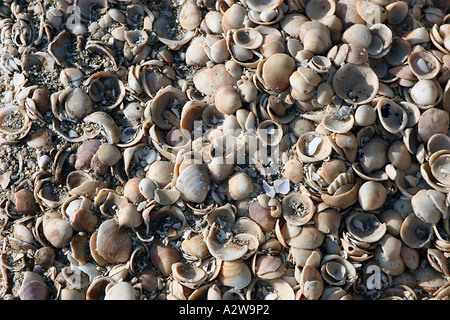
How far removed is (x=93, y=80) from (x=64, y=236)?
4.13 feet

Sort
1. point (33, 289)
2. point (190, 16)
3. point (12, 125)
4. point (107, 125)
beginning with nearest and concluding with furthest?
point (33, 289) < point (107, 125) < point (12, 125) < point (190, 16)

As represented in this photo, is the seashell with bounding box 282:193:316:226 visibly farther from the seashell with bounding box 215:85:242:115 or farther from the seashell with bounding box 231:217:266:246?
the seashell with bounding box 215:85:242:115

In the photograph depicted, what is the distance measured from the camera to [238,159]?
3.22 metres

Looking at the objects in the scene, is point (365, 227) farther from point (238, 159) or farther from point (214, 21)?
point (214, 21)

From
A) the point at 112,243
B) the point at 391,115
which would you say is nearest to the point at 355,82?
the point at 391,115

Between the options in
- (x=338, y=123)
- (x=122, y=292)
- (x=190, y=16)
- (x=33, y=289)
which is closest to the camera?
(x=122, y=292)

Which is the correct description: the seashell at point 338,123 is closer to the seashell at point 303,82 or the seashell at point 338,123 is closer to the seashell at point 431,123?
the seashell at point 303,82

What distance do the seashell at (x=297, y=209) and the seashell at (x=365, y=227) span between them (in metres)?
0.28

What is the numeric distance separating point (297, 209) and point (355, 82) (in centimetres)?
104

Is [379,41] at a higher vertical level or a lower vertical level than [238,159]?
higher

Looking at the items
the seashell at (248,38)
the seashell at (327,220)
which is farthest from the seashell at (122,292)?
the seashell at (248,38)
